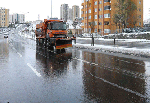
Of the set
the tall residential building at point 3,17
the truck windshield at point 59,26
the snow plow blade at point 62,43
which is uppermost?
the tall residential building at point 3,17

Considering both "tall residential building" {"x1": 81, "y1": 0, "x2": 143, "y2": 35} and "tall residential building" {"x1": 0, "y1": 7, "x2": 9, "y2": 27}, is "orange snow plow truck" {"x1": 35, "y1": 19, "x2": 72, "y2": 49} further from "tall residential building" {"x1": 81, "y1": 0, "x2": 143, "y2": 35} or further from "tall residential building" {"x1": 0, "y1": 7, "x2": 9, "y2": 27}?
"tall residential building" {"x1": 0, "y1": 7, "x2": 9, "y2": 27}

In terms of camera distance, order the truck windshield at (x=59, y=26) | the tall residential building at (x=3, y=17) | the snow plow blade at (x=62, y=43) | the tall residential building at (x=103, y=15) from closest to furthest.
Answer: the snow plow blade at (x=62, y=43) → the truck windshield at (x=59, y=26) → the tall residential building at (x=103, y=15) → the tall residential building at (x=3, y=17)

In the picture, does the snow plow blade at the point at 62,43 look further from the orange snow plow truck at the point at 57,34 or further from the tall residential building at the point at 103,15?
the tall residential building at the point at 103,15

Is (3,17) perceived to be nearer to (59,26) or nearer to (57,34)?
(59,26)

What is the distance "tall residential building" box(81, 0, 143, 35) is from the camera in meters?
60.2

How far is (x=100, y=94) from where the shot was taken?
19.1 feet

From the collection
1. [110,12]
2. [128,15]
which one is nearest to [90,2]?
[110,12]

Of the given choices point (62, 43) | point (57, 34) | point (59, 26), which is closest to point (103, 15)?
point (59, 26)

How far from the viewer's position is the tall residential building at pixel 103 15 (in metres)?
60.2

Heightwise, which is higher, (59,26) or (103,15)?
(103,15)

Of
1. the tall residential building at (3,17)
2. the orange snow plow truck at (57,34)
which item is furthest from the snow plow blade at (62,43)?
the tall residential building at (3,17)

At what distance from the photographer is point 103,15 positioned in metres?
64.7

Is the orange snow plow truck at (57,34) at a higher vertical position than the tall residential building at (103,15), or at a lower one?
lower

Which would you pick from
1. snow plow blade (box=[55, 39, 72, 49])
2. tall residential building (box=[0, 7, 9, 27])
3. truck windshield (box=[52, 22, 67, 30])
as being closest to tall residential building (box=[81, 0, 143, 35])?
truck windshield (box=[52, 22, 67, 30])
